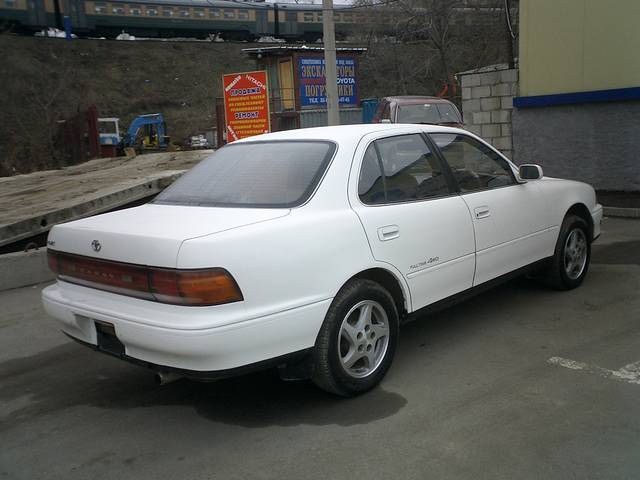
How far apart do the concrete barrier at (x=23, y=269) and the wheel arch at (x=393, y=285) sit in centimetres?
493

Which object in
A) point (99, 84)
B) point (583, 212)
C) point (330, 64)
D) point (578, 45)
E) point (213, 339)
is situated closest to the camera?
point (213, 339)

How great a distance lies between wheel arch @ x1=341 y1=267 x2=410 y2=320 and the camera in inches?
153

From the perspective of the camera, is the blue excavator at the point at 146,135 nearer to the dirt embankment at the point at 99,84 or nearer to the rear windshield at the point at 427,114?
the dirt embankment at the point at 99,84

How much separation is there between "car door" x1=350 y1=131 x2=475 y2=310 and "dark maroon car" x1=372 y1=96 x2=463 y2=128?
905 centimetres

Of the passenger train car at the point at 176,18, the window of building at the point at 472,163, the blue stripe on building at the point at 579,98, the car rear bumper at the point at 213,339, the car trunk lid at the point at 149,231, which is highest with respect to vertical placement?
the passenger train car at the point at 176,18

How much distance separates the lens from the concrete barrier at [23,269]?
7156mm

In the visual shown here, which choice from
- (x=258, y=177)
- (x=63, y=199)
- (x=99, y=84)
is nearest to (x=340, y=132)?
(x=258, y=177)

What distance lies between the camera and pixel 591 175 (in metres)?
10.6

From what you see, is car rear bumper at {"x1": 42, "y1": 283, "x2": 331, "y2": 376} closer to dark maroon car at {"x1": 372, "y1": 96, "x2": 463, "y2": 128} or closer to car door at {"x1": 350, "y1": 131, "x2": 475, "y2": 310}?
car door at {"x1": 350, "y1": 131, "x2": 475, "y2": 310}

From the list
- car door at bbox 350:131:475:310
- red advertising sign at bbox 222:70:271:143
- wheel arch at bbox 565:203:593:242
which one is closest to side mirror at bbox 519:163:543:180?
wheel arch at bbox 565:203:593:242

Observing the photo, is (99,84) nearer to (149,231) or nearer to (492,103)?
(492,103)

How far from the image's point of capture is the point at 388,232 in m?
3.90

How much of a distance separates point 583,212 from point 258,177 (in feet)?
11.0

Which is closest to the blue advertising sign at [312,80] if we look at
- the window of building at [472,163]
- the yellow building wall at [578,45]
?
the yellow building wall at [578,45]
